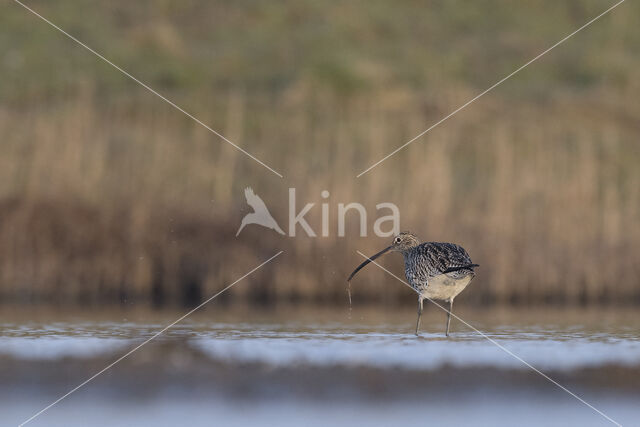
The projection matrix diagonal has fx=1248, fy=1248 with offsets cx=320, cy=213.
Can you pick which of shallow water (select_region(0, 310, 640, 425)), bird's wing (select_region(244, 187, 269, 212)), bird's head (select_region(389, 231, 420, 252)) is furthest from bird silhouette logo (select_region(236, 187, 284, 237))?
shallow water (select_region(0, 310, 640, 425))

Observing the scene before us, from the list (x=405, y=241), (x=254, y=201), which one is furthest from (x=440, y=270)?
(x=254, y=201)

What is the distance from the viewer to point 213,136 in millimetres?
21609

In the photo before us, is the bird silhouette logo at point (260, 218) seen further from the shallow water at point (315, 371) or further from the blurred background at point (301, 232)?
the shallow water at point (315, 371)

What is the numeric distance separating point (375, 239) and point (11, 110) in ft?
37.0

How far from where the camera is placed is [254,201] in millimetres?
14438

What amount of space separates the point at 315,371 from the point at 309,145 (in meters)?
13.8

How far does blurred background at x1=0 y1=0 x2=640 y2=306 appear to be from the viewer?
1411 centimetres

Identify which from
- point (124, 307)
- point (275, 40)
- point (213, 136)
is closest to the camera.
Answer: point (124, 307)

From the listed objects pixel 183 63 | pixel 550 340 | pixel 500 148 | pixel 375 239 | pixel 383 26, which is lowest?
pixel 550 340

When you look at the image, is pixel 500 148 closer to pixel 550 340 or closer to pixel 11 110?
pixel 550 340

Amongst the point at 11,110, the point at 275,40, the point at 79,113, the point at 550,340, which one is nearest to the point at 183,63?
the point at 275,40

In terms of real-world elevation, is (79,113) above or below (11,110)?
below

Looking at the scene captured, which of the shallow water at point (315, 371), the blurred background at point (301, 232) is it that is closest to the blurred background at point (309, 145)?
the blurred background at point (301, 232)

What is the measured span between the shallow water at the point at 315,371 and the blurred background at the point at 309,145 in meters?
2.28
